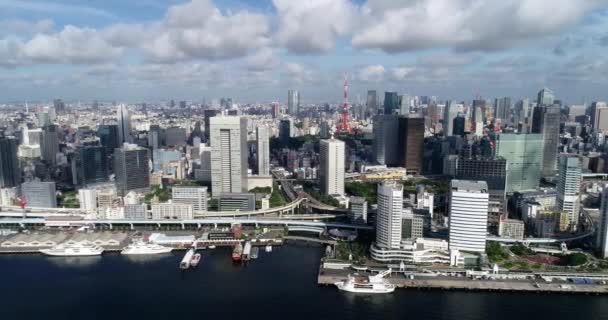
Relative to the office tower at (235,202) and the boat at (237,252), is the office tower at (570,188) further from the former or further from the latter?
the office tower at (235,202)

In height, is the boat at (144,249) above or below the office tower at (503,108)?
below

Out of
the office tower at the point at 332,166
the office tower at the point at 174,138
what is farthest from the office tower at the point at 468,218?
the office tower at the point at 174,138

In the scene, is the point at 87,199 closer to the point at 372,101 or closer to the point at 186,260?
the point at 186,260

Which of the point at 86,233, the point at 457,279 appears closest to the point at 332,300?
the point at 457,279

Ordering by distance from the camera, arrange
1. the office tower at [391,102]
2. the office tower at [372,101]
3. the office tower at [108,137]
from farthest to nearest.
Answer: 1. the office tower at [372,101]
2. the office tower at [391,102]
3. the office tower at [108,137]

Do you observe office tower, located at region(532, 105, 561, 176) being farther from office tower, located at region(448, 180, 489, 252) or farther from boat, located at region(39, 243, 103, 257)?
boat, located at region(39, 243, 103, 257)

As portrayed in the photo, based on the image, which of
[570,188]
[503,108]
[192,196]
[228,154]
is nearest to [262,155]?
[228,154]

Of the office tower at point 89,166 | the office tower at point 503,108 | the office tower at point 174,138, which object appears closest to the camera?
the office tower at point 89,166
